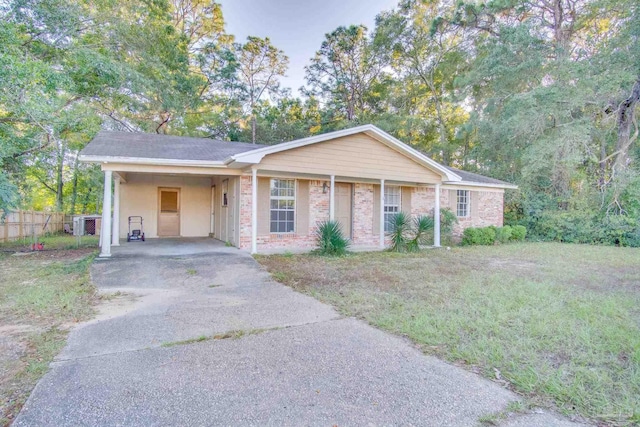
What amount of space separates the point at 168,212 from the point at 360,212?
24.0 ft

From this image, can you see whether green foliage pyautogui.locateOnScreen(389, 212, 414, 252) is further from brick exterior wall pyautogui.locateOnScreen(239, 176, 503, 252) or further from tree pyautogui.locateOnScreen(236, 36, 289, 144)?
tree pyautogui.locateOnScreen(236, 36, 289, 144)

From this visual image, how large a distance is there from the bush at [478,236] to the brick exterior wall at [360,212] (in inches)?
22.8

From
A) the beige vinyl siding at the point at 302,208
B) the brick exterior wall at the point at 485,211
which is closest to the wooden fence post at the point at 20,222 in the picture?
the beige vinyl siding at the point at 302,208

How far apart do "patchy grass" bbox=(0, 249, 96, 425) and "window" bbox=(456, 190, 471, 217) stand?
13140 mm

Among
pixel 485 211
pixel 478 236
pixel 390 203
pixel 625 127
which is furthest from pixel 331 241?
pixel 625 127

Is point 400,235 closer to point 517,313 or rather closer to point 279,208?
point 279,208

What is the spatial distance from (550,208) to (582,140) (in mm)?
3589

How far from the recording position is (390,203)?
12.7m

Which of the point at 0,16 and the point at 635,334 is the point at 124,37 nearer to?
the point at 0,16

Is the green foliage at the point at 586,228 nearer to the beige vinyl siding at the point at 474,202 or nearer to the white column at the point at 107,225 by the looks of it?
the beige vinyl siding at the point at 474,202

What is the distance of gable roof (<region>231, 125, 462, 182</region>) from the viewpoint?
8.70 metres

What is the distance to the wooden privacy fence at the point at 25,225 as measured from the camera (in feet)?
41.7

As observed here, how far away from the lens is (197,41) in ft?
75.0

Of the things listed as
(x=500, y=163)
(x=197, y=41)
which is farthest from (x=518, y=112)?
(x=197, y=41)
